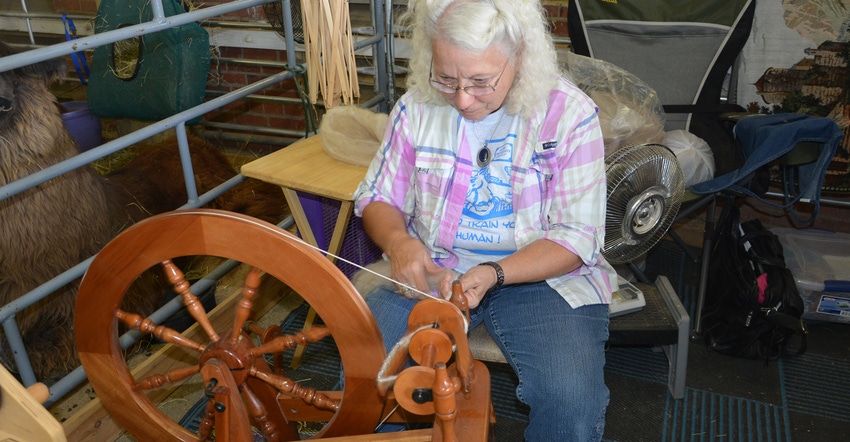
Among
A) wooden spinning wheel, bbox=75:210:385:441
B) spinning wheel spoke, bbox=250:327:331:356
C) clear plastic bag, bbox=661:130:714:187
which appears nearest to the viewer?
wooden spinning wheel, bbox=75:210:385:441

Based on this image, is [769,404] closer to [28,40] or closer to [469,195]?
[469,195]

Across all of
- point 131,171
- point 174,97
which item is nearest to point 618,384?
point 131,171

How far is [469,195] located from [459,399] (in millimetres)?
561

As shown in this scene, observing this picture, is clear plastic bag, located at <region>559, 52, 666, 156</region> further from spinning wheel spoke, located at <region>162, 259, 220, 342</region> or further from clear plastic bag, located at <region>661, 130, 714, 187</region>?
spinning wheel spoke, located at <region>162, 259, 220, 342</region>

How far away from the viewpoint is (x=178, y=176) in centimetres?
266

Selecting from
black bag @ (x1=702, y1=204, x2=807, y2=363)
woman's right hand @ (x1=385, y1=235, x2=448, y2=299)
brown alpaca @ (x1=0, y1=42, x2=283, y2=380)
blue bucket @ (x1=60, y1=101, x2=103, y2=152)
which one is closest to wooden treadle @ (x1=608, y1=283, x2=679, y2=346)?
black bag @ (x1=702, y1=204, x2=807, y2=363)

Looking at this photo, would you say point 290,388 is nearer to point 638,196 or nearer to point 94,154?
point 94,154

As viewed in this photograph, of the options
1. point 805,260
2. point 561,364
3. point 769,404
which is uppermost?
point 561,364

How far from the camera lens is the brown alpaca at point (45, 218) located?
1.88 meters

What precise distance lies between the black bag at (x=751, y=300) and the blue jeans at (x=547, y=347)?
1.15m

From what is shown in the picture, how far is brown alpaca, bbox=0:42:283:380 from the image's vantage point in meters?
1.88

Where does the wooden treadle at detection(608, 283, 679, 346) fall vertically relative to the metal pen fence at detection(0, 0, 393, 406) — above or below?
below

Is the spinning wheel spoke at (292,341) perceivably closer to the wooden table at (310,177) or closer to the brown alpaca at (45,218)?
the wooden table at (310,177)

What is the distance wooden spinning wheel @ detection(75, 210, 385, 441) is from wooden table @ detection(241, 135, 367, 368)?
2.10ft
